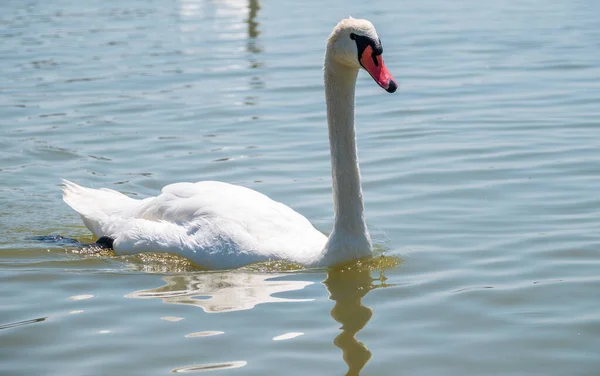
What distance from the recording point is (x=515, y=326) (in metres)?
6.48

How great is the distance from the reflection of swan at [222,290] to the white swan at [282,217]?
16 centimetres

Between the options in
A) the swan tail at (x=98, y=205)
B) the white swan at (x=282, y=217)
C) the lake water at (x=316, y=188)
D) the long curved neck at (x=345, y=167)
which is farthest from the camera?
the swan tail at (x=98, y=205)

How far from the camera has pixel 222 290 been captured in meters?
7.38

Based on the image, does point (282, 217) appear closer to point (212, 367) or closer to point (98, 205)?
point (98, 205)

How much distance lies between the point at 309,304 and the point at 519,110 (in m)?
6.82

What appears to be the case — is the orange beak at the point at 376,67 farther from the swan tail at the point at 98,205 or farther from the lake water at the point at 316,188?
the swan tail at the point at 98,205

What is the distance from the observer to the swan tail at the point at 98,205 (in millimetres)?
8977

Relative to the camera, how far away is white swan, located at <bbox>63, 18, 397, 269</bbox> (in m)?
7.46

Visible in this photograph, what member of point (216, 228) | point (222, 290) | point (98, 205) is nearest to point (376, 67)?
point (216, 228)

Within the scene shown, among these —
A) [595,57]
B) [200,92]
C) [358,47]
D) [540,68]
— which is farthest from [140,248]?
[595,57]

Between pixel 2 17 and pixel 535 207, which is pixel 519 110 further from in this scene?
pixel 2 17

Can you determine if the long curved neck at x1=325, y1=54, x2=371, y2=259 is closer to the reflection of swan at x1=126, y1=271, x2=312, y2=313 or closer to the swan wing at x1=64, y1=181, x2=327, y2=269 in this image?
the swan wing at x1=64, y1=181, x2=327, y2=269

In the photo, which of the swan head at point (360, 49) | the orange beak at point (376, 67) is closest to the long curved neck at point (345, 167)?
the swan head at point (360, 49)

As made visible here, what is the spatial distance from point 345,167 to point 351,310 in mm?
1230
